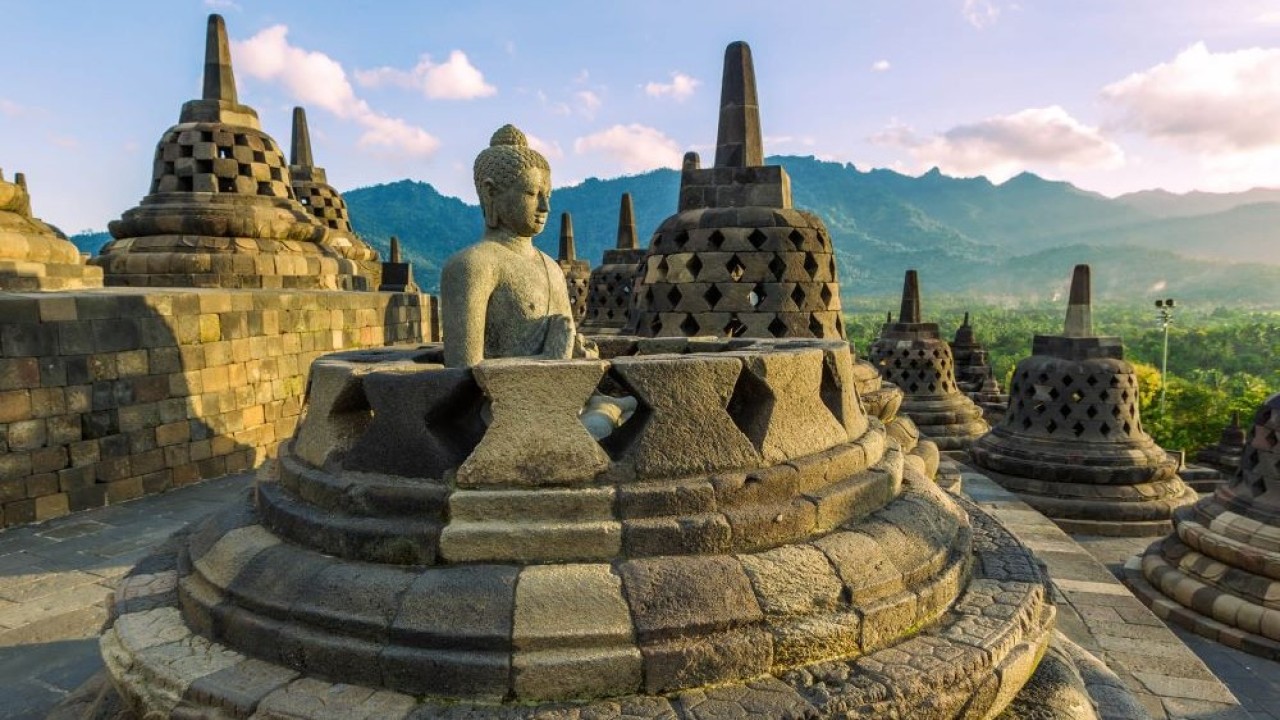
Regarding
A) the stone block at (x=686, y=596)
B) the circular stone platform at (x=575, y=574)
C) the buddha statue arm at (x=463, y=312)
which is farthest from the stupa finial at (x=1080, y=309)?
the stone block at (x=686, y=596)

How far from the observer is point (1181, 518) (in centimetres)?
774

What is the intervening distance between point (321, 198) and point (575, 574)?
17.8 metres

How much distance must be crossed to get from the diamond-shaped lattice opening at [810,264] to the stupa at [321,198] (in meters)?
12.3

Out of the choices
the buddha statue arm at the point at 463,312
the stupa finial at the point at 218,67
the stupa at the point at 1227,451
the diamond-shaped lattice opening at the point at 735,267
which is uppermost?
the stupa finial at the point at 218,67

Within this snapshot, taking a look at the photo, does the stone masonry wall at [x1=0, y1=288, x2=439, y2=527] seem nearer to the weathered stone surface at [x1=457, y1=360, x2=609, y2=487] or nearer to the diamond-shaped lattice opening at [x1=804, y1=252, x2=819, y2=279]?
the weathered stone surface at [x1=457, y1=360, x2=609, y2=487]

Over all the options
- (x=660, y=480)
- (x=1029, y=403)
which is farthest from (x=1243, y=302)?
(x=660, y=480)

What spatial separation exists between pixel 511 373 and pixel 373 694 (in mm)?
1081

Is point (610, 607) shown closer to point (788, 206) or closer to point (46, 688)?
point (46, 688)

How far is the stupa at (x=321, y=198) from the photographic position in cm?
1662

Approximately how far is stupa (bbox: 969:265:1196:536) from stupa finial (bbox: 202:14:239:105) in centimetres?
1323

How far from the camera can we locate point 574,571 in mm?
2354

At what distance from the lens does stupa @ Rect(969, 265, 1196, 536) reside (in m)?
11.0

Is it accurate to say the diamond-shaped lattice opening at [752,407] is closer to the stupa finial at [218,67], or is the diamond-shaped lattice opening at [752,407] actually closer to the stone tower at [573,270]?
the stupa finial at [218,67]

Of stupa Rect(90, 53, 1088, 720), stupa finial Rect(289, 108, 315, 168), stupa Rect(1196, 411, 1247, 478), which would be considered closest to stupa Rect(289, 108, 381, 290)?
stupa finial Rect(289, 108, 315, 168)
